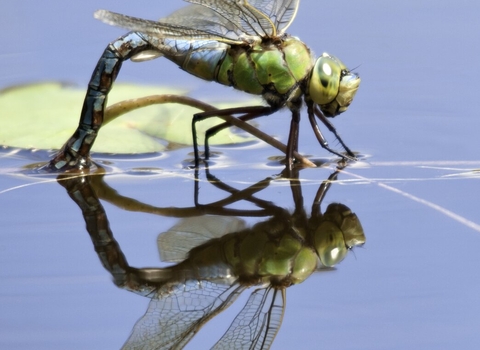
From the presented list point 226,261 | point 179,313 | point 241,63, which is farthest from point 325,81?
point 179,313

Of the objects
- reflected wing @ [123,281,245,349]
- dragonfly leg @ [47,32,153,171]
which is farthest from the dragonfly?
reflected wing @ [123,281,245,349]

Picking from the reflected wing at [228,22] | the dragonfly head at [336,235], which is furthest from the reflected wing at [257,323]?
the reflected wing at [228,22]

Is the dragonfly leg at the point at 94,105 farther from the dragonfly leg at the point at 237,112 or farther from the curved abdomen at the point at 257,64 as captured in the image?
the dragonfly leg at the point at 237,112

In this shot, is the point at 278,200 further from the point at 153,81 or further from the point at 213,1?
the point at 153,81

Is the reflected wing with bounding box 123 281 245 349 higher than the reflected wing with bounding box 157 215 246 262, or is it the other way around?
the reflected wing with bounding box 157 215 246 262

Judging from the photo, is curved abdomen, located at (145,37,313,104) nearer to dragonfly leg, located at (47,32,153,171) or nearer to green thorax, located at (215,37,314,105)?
green thorax, located at (215,37,314,105)

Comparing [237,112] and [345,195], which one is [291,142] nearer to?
[237,112]
